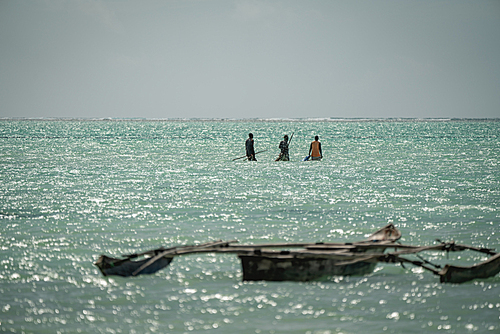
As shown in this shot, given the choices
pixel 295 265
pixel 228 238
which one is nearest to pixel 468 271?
pixel 295 265

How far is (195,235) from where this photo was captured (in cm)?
1169

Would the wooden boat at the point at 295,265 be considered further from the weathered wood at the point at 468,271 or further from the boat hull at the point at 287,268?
the weathered wood at the point at 468,271

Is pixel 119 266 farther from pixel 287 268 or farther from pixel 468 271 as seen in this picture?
pixel 468 271

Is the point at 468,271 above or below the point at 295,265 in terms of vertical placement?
below

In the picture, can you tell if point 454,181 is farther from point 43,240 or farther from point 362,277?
point 43,240

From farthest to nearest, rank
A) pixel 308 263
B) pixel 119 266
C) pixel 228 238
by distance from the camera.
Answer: pixel 228 238
pixel 119 266
pixel 308 263

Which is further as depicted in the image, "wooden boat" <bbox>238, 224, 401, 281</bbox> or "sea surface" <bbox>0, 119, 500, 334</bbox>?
"wooden boat" <bbox>238, 224, 401, 281</bbox>

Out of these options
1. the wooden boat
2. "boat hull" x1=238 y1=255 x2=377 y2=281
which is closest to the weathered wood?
the wooden boat

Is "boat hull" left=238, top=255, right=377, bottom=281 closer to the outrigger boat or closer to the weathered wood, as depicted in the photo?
the outrigger boat

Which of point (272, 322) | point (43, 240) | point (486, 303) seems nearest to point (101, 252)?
point (43, 240)

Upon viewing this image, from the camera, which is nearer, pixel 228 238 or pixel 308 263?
pixel 308 263

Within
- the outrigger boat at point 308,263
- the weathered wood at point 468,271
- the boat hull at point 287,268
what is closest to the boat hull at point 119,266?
the outrigger boat at point 308,263

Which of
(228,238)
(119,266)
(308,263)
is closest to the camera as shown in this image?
(308,263)

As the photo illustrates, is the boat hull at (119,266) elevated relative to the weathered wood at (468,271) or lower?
elevated
